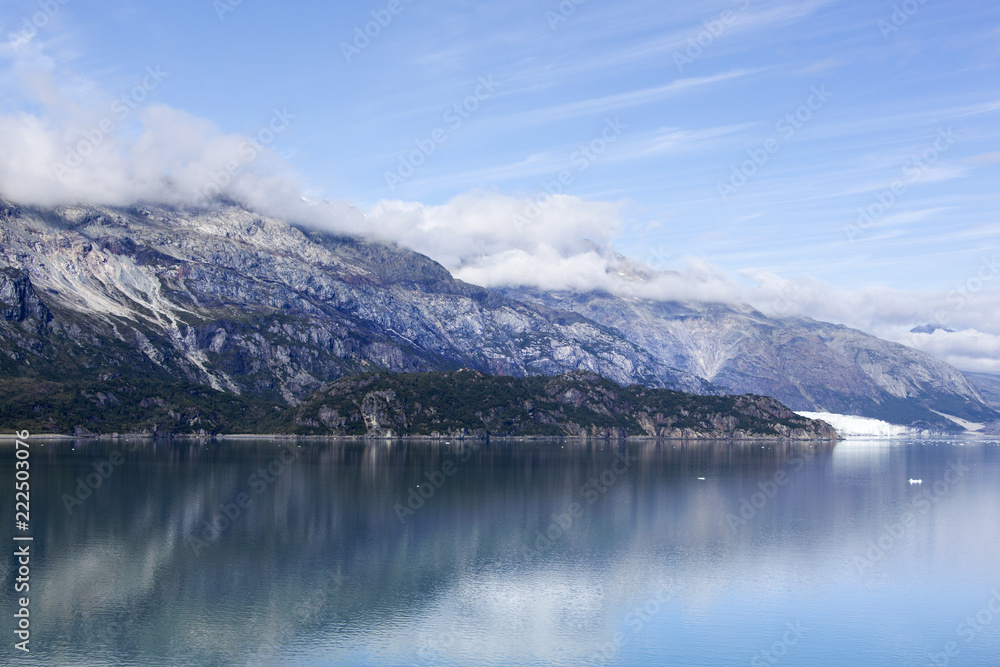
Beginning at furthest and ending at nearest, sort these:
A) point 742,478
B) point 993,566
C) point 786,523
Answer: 1. point 742,478
2. point 786,523
3. point 993,566

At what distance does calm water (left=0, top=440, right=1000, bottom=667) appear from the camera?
200ft

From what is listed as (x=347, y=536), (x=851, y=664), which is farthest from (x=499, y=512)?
(x=851, y=664)

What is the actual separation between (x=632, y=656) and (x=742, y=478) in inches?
5560

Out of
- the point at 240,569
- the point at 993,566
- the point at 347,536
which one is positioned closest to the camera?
the point at 240,569

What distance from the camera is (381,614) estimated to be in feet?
222

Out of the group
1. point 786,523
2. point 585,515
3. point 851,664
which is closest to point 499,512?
point 585,515

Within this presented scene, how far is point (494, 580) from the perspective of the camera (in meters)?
80.2

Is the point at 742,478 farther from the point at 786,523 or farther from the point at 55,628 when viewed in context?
the point at 55,628

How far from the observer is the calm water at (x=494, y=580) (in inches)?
2394

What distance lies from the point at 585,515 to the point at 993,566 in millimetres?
51505

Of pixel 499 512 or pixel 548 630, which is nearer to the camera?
pixel 548 630

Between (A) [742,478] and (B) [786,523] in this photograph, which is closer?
(B) [786,523]

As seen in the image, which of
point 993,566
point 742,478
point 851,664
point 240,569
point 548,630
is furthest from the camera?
point 742,478

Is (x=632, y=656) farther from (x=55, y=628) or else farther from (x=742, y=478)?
(x=742, y=478)
